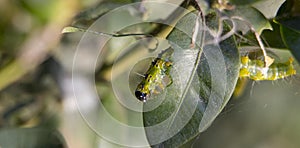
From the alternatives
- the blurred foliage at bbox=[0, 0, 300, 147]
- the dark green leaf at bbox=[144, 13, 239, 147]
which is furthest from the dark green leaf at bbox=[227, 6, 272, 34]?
the dark green leaf at bbox=[144, 13, 239, 147]

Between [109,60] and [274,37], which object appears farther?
[109,60]

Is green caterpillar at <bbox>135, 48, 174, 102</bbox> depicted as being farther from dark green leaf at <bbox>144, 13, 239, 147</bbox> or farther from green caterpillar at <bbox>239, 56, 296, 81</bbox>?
green caterpillar at <bbox>239, 56, 296, 81</bbox>

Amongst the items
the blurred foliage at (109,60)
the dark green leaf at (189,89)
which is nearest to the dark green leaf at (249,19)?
the blurred foliage at (109,60)

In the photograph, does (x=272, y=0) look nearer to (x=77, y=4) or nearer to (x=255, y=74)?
(x=255, y=74)

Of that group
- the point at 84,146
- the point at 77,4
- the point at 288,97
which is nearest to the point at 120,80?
the point at 84,146

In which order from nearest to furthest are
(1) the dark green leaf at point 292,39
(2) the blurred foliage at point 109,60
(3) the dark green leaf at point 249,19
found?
(2) the blurred foliage at point 109,60, (1) the dark green leaf at point 292,39, (3) the dark green leaf at point 249,19

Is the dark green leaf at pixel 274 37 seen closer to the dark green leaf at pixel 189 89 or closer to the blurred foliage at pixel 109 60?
the blurred foliage at pixel 109 60

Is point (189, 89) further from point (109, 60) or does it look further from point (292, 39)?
point (109, 60)

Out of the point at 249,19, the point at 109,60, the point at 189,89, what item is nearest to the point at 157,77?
the point at 189,89
